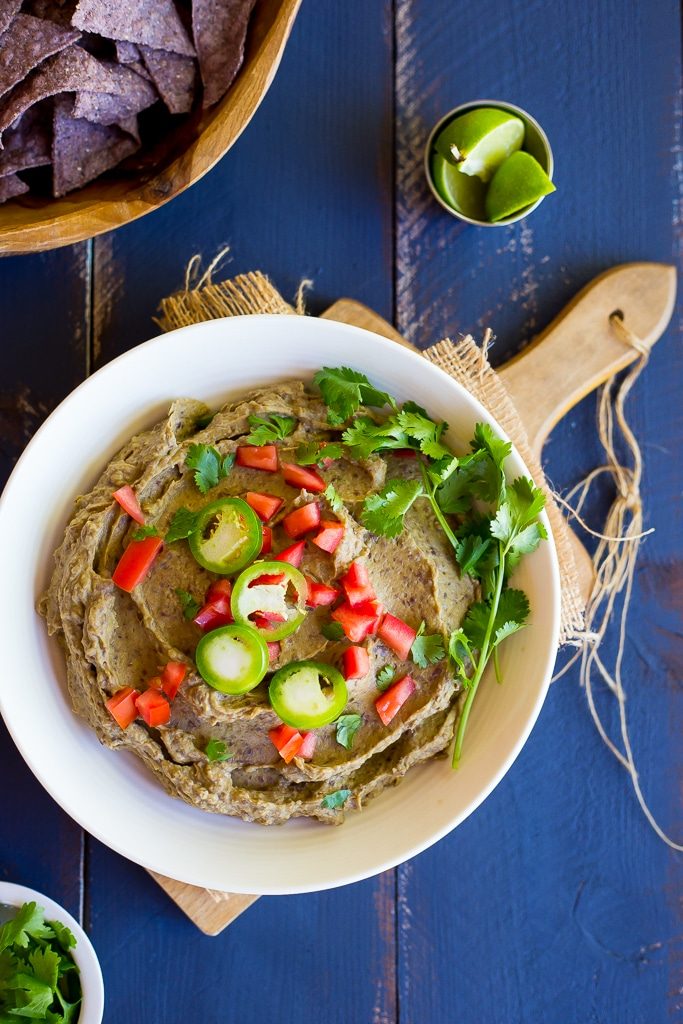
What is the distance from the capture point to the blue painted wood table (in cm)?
272

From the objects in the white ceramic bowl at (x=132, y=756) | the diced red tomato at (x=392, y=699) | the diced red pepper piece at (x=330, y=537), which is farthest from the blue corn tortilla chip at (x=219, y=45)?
the diced red tomato at (x=392, y=699)

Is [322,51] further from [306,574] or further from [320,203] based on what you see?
[306,574]

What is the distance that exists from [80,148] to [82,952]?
76.1 inches

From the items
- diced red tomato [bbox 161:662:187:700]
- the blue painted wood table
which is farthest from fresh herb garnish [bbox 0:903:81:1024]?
diced red tomato [bbox 161:662:187:700]

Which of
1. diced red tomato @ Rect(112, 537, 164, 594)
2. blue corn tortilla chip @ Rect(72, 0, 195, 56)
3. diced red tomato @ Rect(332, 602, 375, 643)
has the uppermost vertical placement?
blue corn tortilla chip @ Rect(72, 0, 195, 56)

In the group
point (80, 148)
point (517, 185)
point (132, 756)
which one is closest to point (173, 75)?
point (80, 148)

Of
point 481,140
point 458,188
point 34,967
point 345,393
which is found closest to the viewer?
point 345,393

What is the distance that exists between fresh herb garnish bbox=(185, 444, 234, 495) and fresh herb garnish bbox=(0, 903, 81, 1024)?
1120 mm

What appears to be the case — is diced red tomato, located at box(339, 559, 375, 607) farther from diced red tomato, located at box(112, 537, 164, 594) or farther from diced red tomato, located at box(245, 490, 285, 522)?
diced red tomato, located at box(112, 537, 164, 594)

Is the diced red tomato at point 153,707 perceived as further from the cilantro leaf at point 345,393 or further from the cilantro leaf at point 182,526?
the cilantro leaf at point 345,393

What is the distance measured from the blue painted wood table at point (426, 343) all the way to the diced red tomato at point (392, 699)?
0.71 meters

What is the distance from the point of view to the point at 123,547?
2260 millimetres

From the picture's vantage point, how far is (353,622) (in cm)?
218

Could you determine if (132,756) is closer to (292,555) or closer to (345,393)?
(292,555)
